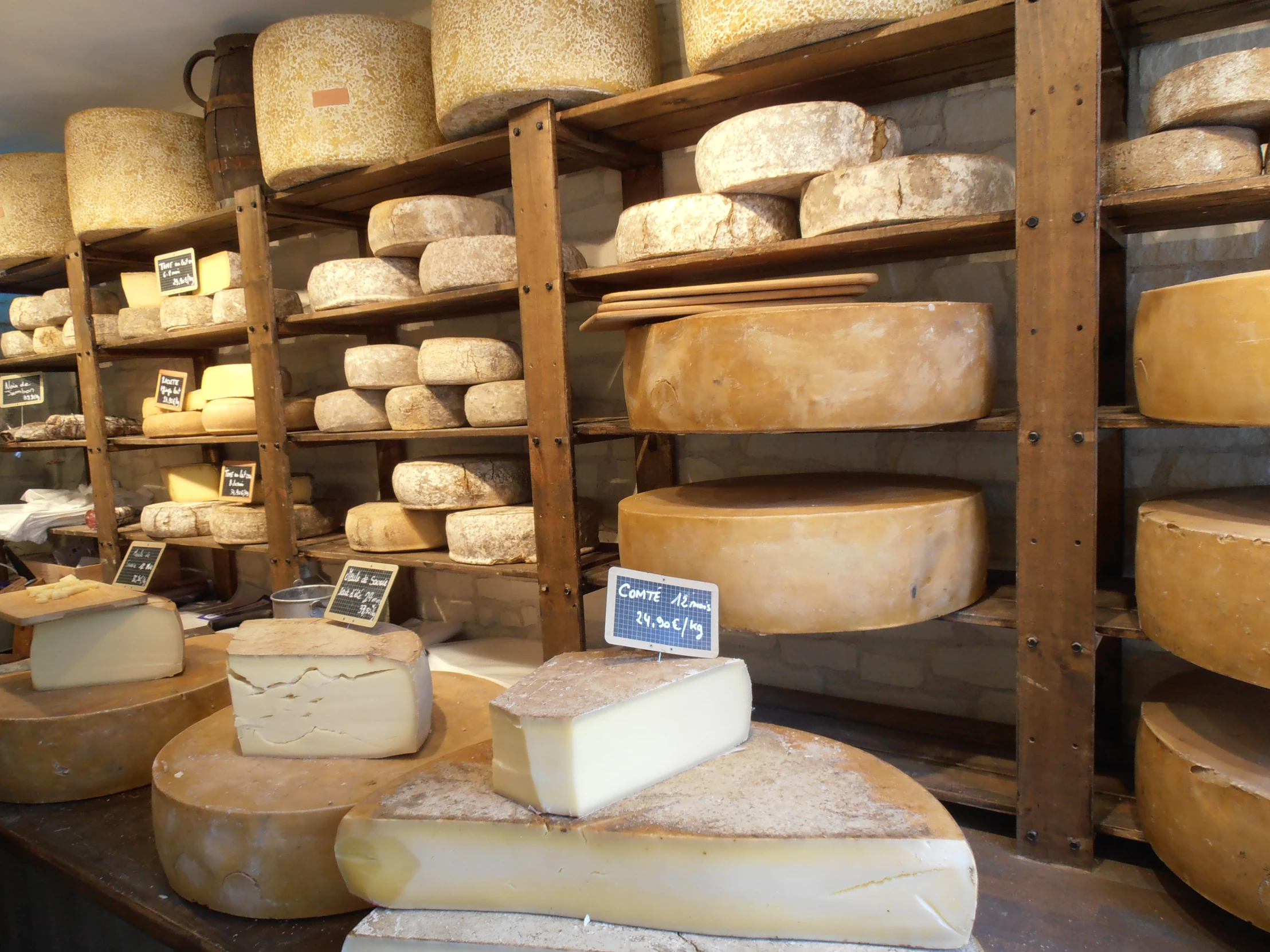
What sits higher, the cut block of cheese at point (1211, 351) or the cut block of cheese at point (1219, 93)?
the cut block of cheese at point (1219, 93)

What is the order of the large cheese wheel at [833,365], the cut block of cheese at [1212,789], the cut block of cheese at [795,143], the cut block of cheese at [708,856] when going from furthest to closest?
1. the cut block of cheese at [795,143]
2. the large cheese wheel at [833,365]
3. the cut block of cheese at [1212,789]
4. the cut block of cheese at [708,856]

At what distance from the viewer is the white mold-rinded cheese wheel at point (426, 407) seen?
2.40m

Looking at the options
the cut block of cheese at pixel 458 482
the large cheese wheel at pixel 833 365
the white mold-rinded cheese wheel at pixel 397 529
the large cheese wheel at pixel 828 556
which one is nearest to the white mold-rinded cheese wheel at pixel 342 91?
the cut block of cheese at pixel 458 482

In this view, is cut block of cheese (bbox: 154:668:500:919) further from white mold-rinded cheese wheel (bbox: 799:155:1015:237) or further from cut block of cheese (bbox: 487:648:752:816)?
white mold-rinded cheese wheel (bbox: 799:155:1015:237)

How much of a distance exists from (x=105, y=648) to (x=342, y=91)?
62.9 inches

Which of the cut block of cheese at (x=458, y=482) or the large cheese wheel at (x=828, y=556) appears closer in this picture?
the large cheese wheel at (x=828, y=556)

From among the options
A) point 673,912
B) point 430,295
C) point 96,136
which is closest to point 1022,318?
point 673,912

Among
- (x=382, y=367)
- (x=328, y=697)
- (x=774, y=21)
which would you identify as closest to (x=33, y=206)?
(x=382, y=367)

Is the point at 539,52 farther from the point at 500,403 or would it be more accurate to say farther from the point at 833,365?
the point at 833,365

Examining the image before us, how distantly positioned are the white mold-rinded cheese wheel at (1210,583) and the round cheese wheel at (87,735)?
193 cm

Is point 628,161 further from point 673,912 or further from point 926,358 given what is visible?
point 673,912

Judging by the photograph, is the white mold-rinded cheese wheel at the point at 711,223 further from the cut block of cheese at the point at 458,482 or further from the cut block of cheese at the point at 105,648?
the cut block of cheese at the point at 105,648

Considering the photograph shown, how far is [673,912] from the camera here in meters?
1.02

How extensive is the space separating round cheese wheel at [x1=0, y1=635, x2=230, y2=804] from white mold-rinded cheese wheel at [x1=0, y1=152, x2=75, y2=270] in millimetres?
2351
